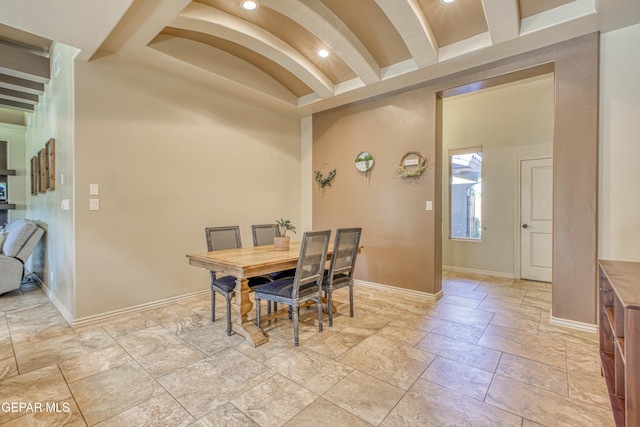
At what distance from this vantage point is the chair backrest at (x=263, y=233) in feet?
11.3

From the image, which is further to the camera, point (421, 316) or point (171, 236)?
point (171, 236)

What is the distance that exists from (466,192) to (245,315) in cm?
459

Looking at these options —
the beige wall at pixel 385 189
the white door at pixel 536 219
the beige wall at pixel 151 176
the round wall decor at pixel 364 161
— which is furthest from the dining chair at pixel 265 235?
the white door at pixel 536 219

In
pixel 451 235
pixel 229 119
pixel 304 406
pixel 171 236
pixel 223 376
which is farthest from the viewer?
pixel 451 235

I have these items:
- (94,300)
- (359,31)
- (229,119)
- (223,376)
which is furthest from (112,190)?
(359,31)

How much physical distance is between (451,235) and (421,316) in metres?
2.85

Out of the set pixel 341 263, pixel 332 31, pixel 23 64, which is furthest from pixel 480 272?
pixel 23 64

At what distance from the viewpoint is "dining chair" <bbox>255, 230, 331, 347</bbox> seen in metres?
2.41

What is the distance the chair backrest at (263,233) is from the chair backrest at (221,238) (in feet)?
0.74

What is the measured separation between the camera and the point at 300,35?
3.22m

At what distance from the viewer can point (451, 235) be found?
5.52 m

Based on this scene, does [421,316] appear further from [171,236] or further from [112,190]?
[112,190]

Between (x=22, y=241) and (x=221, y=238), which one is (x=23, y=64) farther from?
(x=221, y=238)

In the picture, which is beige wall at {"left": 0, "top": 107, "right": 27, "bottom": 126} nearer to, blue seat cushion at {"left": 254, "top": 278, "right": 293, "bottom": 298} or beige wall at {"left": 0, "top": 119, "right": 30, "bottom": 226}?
beige wall at {"left": 0, "top": 119, "right": 30, "bottom": 226}
